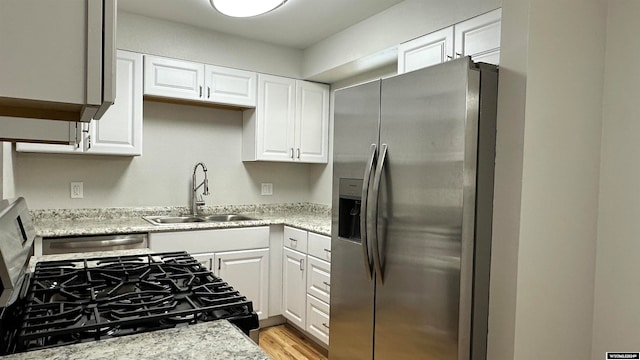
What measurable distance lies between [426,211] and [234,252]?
1.81 m

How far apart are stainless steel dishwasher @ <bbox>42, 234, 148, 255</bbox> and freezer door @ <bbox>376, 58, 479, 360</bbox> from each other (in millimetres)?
1672

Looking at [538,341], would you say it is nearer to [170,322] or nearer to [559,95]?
[559,95]

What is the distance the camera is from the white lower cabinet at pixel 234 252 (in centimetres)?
286

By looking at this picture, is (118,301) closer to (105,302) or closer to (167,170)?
(105,302)

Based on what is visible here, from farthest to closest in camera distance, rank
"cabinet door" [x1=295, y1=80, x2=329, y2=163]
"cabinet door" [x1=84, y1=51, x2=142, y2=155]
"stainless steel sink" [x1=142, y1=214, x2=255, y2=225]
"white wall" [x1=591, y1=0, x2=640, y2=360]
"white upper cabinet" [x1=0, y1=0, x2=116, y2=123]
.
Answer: "cabinet door" [x1=295, y1=80, x2=329, y2=163] → "stainless steel sink" [x1=142, y1=214, x2=255, y2=225] → "cabinet door" [x1=84, y1=51, x2=142, y2=155] → "white wall" [x1=591, y1=0, x2=640, y2=360] → "white upper cabinet" [x1=0, y1=0, x2=116, y2=123]

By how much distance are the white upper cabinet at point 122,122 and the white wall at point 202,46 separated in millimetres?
181

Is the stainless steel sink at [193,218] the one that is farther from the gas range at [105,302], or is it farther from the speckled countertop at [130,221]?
the gas range at [105,302]

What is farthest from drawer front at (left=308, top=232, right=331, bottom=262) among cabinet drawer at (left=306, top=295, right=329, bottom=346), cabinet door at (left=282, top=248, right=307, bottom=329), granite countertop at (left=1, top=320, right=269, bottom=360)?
granite countertop at (left=1, top=320, right=269, bottom=360)

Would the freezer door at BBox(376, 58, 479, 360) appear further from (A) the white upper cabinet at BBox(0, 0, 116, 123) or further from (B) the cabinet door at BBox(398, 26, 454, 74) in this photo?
(A) the white upper cabinet at BBox(0, 0, 116, 123)

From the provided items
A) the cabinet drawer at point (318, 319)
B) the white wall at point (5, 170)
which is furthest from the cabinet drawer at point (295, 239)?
the white wall at point (5, 170)

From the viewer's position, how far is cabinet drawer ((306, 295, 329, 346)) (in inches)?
113

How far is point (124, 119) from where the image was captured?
2988 millimetres

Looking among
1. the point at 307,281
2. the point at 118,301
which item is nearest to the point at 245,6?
the point at 118,301

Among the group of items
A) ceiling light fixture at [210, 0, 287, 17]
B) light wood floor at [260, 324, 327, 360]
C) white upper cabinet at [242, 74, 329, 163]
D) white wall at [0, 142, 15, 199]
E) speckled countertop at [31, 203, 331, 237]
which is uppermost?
ceiling light fixture at [210, 0, 287, 17]
